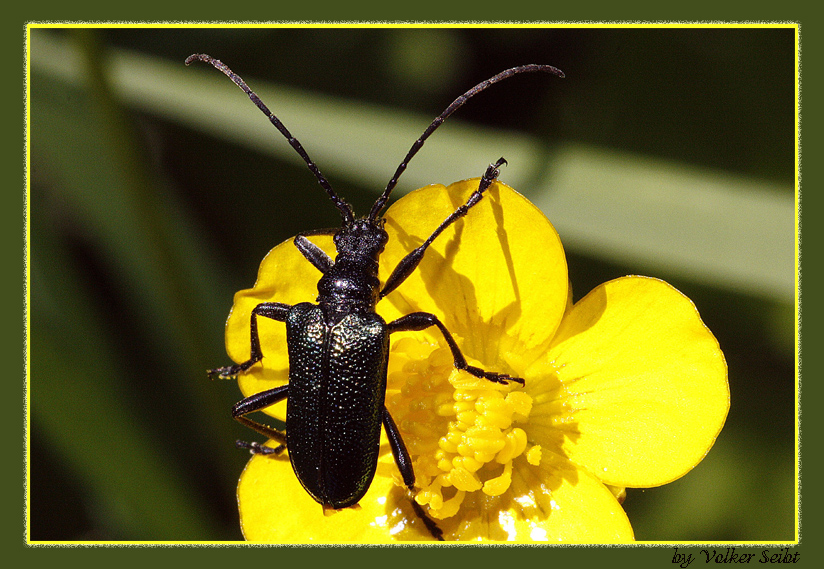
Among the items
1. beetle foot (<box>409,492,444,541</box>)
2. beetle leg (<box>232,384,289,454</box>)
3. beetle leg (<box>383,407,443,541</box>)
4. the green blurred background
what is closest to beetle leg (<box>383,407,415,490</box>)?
beetle leg (<box>383,407,443,541</box>)

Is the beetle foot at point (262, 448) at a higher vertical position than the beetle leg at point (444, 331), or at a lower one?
lower

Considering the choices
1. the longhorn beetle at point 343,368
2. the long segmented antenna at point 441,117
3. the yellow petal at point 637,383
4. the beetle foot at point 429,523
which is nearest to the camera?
the yellow petal at point 637,383

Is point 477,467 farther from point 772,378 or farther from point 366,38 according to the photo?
point 366,38

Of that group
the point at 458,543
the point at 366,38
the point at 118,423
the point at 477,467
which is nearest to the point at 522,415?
the point at 477,467

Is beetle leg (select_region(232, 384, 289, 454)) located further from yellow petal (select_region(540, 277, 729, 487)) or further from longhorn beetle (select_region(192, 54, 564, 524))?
yellow petal (select_region(540, 277, 729, 487))

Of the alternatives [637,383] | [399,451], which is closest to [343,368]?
[399,451]

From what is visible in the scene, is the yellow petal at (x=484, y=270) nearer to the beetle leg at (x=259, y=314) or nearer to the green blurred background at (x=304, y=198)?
the beetle leg at (x=259, y=314)

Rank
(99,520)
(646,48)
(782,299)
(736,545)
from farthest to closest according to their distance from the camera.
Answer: (646,48)
(99,520)
(782,299)
(736,545)

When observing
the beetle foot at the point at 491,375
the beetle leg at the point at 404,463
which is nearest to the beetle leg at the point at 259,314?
the beetle leg at the point at 404,463
